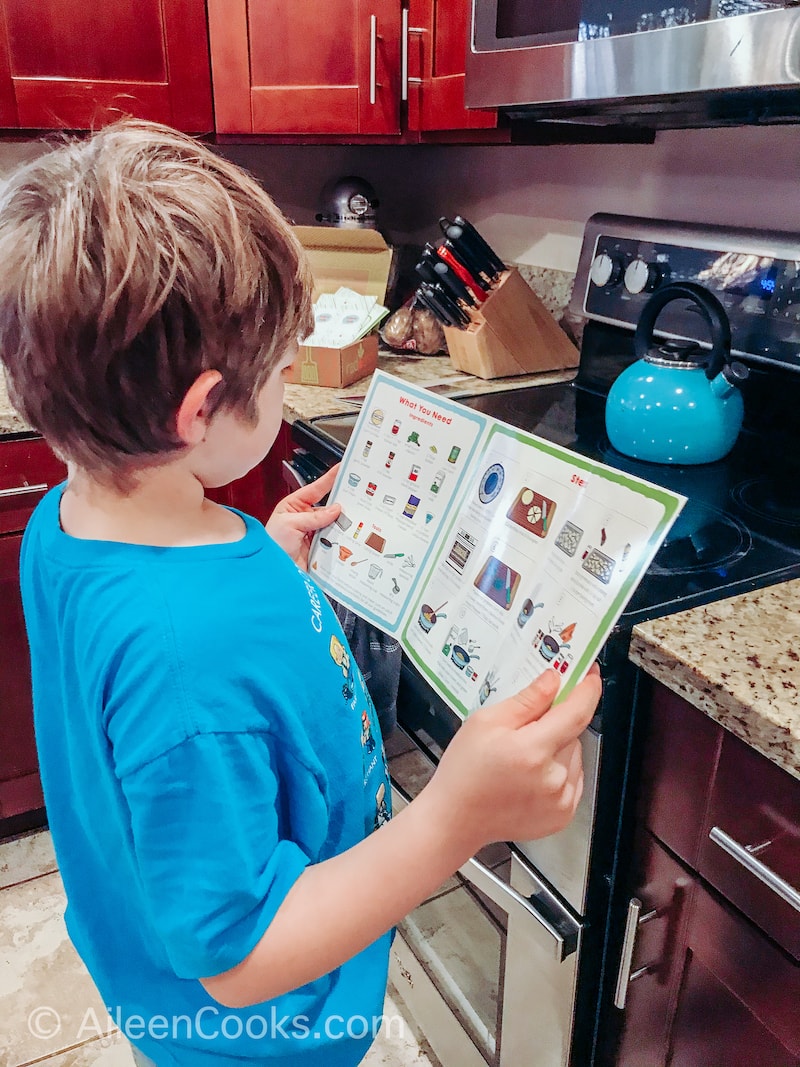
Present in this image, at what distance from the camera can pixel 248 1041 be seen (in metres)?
0.63

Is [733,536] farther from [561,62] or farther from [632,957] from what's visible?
[561,62]

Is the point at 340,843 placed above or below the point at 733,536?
below

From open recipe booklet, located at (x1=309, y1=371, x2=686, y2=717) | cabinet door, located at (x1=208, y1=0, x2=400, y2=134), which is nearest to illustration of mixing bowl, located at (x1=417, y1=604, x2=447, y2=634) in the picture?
open recipe booklet, located at (x1=309, y1=371, x2=686, y2=717)

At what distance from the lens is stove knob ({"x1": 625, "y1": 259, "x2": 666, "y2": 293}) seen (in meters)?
1.26

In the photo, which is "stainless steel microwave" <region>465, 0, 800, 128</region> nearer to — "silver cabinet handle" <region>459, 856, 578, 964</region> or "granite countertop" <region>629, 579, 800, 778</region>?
"granite countertop" <region>629, 579, 800, 778</region>

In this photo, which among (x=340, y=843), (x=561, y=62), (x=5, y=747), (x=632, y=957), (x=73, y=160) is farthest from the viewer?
(x=5, y=747)

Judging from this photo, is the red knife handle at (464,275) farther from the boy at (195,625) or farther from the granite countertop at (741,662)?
the boy at (195,625)

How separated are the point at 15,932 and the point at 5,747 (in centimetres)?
33

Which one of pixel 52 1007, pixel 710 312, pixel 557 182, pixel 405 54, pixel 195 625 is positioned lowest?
pixel 52 1007

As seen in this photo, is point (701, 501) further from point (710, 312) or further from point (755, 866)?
point (755, 866)

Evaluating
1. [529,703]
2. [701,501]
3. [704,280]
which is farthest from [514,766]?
[704,280]

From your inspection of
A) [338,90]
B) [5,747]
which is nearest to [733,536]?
[338,90]

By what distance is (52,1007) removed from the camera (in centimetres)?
132

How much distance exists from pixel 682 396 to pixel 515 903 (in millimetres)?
632
